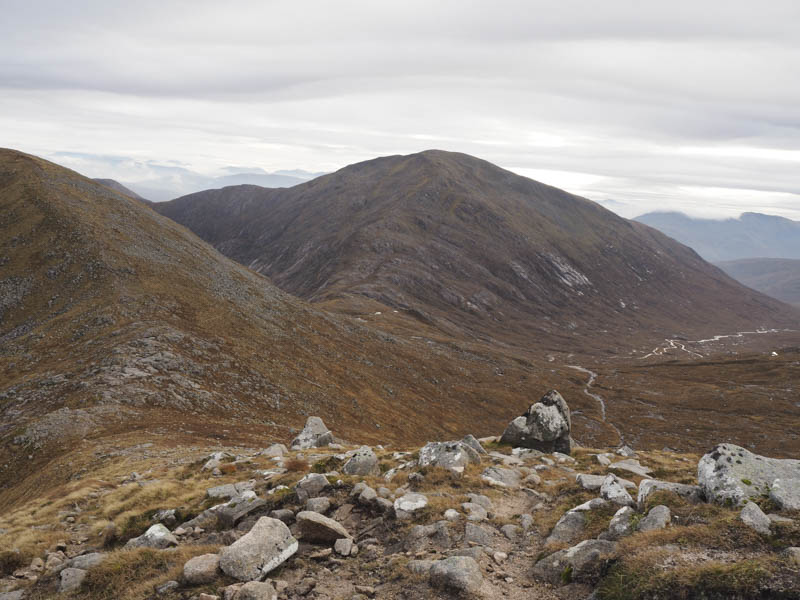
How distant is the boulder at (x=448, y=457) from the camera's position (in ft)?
64.9

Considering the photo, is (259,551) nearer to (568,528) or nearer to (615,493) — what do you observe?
(568,528)

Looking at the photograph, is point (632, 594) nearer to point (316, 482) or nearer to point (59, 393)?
point (316, 482)

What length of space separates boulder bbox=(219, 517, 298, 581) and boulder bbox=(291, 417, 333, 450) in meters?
18.6

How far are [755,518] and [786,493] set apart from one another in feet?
6.59

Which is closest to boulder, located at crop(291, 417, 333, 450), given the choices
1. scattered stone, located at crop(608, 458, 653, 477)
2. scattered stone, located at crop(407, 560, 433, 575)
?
scattered stone, located at crop(608, 458, 653, 477)

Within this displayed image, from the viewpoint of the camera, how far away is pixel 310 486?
1705 centimetres

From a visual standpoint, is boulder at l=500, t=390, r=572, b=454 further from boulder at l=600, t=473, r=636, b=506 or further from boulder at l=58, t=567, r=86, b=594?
boulder at l=58, t=567, r=86, b=594

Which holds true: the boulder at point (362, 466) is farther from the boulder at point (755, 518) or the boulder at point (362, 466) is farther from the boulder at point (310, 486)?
the boulder at point (755, 518)

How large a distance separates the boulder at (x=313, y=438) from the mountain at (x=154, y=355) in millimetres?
6362

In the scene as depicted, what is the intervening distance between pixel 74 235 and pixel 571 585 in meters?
85.0

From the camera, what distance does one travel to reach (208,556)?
12.5m

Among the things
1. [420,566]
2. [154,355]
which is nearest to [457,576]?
[420,566]

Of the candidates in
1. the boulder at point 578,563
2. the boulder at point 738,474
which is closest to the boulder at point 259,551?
the boulder at point 578,563

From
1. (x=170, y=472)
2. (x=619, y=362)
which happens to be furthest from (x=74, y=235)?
(x=619, y=362)
